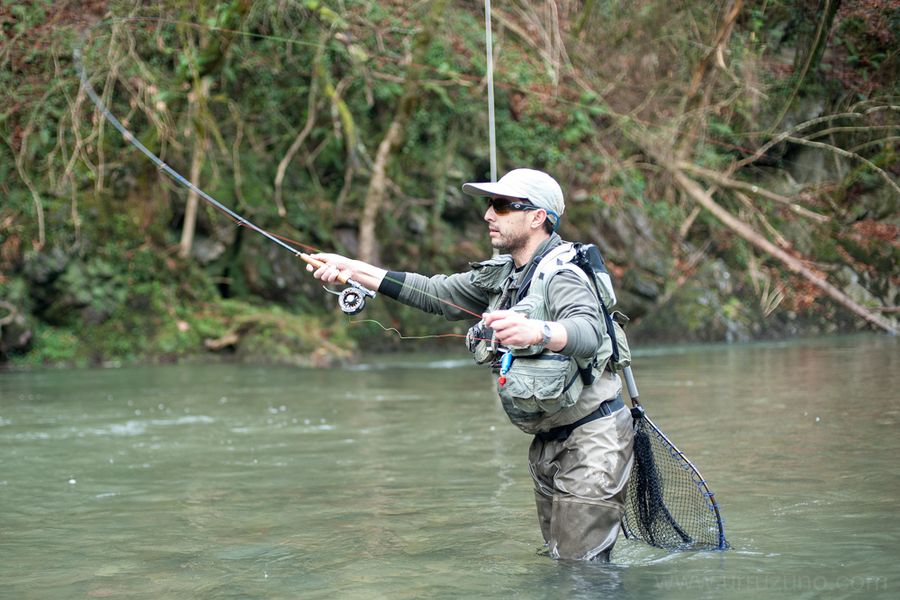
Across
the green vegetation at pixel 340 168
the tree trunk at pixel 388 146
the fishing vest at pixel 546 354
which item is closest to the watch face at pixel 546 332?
the fishing vest at pixel 546 354

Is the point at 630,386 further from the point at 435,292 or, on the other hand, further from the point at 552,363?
the point at 435,292

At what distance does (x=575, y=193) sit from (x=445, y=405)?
980cm

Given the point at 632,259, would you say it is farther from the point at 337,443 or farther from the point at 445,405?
the point at 337,443

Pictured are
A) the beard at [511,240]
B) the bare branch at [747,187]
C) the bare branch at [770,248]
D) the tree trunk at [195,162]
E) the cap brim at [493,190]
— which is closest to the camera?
the cap brim at [493,190]

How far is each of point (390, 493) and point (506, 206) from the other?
250 centimetres

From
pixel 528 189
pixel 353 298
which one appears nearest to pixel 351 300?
pixel 353 298

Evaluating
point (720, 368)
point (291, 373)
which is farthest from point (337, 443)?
point (720, 368)

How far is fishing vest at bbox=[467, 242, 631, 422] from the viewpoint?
4062 millimetres

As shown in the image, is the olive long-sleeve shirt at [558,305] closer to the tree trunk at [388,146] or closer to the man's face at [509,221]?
the man's face at [509,221]

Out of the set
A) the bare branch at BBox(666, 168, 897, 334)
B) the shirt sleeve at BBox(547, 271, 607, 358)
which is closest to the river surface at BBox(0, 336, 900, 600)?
the shirt sleeve at BBox(547, 271, 607, 358)

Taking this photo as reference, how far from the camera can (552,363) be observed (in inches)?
160

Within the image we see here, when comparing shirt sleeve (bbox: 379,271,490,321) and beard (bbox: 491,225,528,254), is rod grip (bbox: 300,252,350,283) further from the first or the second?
beard (bbox: 491,225,528,254)

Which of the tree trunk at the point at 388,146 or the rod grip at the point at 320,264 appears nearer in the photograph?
the rod grip at the point at 320,264

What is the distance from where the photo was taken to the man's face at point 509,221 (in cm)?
441
